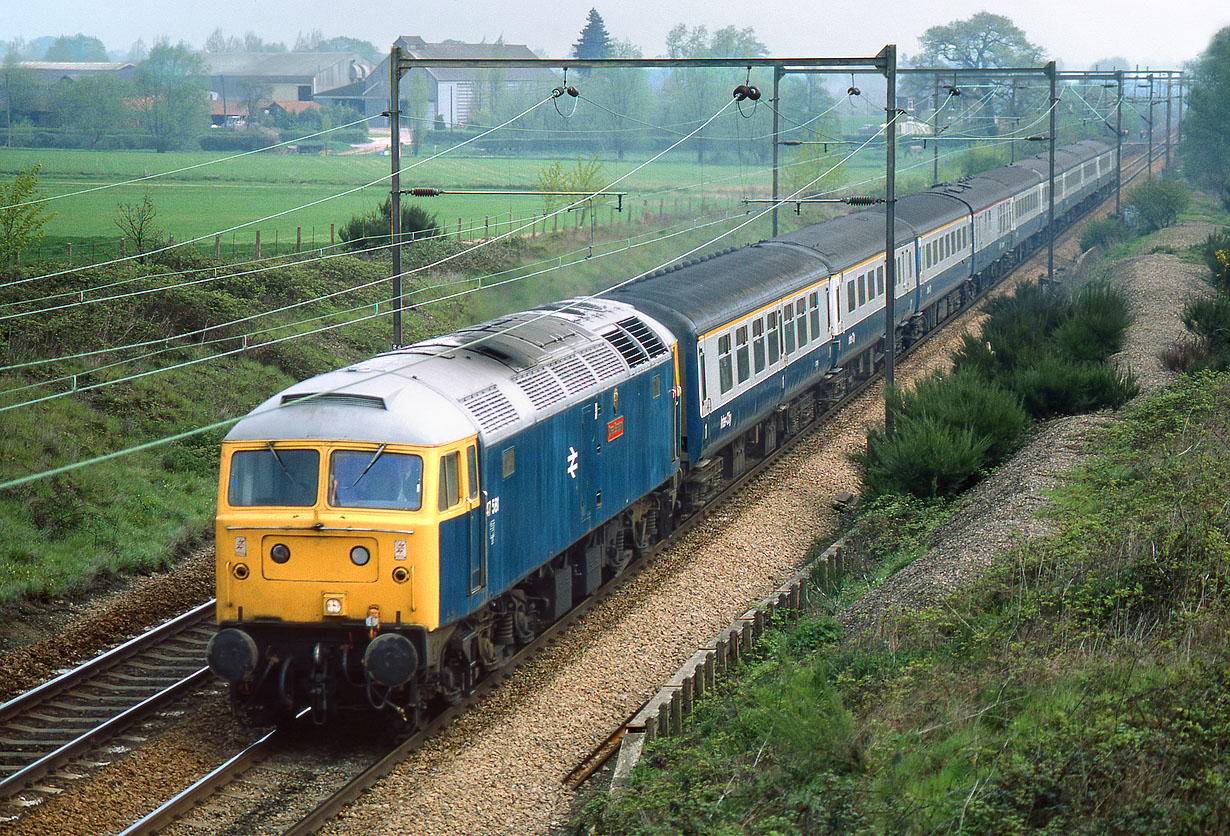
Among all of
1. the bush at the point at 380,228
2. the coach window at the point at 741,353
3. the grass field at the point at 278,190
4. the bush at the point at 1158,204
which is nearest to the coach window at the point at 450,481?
the coach window at the point at 741,353

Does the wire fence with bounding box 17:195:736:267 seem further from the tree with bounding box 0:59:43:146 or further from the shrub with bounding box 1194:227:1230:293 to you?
the tree with bounding box 0:59:43:146

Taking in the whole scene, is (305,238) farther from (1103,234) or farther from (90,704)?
(1103,234)

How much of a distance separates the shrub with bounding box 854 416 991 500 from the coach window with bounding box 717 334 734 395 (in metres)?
2.48

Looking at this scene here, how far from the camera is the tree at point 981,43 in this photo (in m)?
140

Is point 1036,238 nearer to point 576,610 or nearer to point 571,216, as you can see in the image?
point 571,216

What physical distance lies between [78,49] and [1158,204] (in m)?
101

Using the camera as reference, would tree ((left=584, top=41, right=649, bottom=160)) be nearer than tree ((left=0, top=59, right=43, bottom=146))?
No

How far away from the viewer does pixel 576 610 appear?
14.6 meters

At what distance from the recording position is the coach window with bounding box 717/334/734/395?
60.8 ft

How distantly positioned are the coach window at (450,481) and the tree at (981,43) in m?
140

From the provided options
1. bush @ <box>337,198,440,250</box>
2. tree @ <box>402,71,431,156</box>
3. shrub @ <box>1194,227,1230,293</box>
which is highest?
tree @ <box>402,71,431,156</box>

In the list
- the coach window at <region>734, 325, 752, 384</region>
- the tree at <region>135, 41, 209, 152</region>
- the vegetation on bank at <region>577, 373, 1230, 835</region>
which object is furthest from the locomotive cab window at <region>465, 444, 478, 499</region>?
the tree at <region>135, 41, 209, 152</region>

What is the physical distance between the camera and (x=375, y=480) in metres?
10.7

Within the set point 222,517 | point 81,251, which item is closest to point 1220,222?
point 81,251
